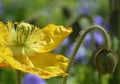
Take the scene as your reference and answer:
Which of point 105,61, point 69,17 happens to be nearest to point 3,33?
point 105,61

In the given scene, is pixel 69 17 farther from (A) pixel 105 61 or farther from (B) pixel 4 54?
(B) pixel 4 54

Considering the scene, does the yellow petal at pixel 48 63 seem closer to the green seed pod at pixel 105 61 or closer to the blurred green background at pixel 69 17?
the green seed pod at pixel 105 61

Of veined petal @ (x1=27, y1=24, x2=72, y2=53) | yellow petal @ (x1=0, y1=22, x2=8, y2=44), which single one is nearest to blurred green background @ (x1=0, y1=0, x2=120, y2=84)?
veined petal @ (x1=27, y1=24, x2=72, y2=53)

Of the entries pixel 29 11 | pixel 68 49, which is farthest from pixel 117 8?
pixel 29 11

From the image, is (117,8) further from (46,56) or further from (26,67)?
(26,67)

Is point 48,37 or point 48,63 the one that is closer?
point 48,63

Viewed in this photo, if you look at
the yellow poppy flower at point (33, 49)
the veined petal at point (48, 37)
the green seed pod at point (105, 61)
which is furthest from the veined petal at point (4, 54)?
the green seed pod at point (105, 61)

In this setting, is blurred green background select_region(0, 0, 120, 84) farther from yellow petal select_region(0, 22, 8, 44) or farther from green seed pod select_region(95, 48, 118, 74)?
yellow petal select_region(0, 22, 8, 44)
